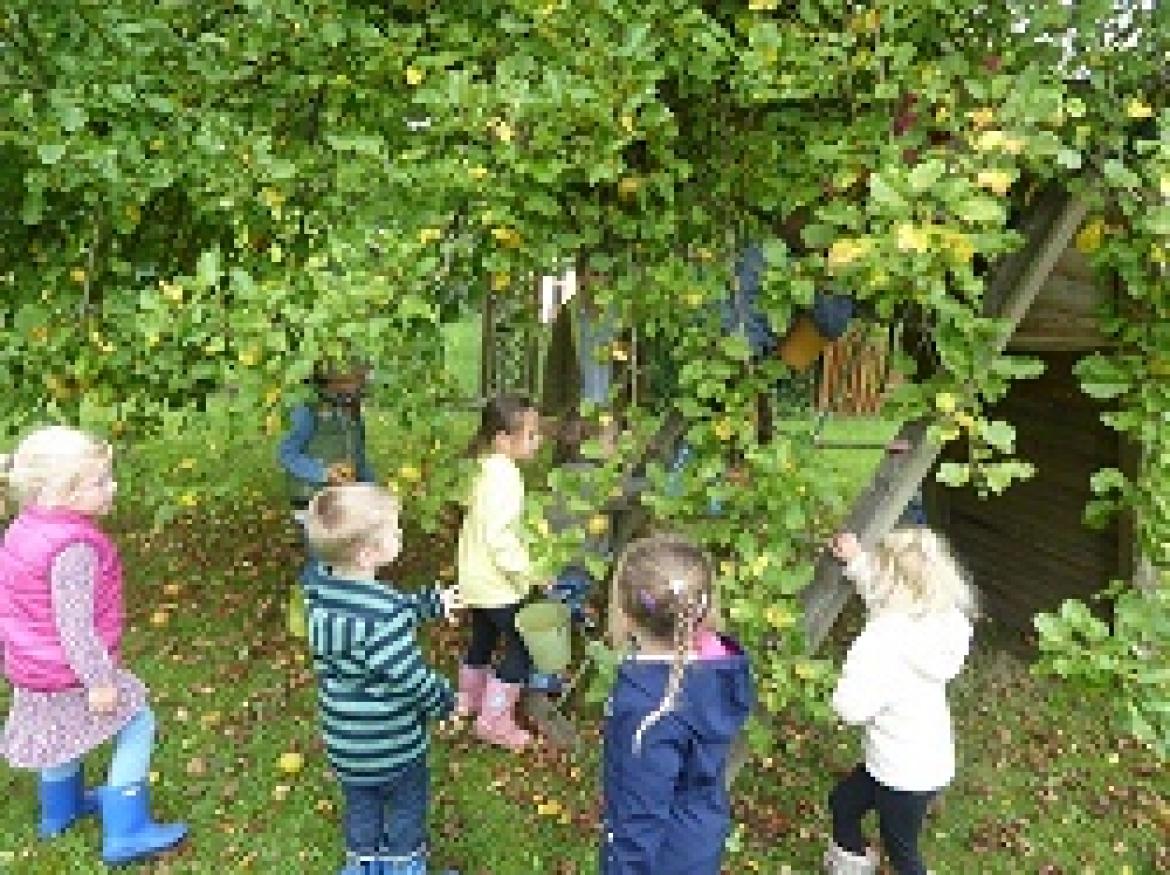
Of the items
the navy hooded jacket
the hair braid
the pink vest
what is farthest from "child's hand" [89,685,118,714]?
the hair braid

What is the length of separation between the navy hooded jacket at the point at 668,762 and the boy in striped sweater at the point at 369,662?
677 millimetres

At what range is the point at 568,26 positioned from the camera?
9.39 ft

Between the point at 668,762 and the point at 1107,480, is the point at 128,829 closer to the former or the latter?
the point at 668,762

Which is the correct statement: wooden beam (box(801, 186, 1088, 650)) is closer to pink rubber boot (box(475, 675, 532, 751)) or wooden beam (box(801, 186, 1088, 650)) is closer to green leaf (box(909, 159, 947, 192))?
green leaf (box(909, 159, 947, 192))

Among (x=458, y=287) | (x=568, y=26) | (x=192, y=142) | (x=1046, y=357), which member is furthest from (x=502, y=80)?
(x=1046, y=357)

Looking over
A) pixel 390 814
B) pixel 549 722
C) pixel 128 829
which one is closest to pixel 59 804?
pixel 128 829

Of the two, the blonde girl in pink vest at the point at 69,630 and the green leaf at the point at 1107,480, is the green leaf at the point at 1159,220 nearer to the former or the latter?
the green leaf at the point at 1107,480

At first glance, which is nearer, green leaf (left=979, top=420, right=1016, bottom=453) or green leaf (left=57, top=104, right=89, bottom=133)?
green leaf (left=979, top=420, right=1016, bottom=453)

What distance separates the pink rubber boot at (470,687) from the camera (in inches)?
168

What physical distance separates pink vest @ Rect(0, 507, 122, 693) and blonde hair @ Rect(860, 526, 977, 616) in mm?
2088

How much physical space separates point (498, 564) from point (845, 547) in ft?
3.86

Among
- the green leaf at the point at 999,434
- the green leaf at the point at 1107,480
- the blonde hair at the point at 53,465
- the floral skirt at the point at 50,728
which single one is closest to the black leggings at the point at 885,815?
the green leaf at the point at 1107,480

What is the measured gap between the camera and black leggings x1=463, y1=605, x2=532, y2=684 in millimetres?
4012

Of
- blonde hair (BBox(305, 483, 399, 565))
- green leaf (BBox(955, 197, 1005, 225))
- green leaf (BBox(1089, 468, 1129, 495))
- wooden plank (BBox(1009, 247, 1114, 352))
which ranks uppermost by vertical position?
green leaf (BBox(955, 197, 1005, 225))
